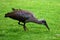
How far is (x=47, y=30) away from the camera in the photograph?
12.1 m

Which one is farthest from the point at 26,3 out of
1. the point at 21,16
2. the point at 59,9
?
the point at 21,16

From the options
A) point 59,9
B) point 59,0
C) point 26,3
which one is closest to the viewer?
point 59,9

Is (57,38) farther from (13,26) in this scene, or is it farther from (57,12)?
(57,12)

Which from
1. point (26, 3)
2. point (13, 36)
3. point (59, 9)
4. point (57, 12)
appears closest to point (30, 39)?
point (13, 36)

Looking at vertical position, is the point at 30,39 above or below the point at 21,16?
below

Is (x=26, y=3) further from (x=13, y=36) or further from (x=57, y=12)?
(x=13, y=36)

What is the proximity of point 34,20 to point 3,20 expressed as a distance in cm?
307

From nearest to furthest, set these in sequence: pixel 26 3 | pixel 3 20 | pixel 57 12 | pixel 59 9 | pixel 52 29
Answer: pixel 52 29, pixel 3 20, pixel 57 12, pixel 59 9, pixel 26 3

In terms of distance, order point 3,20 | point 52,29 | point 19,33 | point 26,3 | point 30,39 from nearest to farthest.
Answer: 1. point 30,39
2. point 19,33
3. point 52,29
4. point 3,20
5. point 26,3

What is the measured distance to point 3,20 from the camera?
561 inches

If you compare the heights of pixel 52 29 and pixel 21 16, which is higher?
pixel 21 16

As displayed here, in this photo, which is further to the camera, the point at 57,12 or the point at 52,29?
the point at 57,12

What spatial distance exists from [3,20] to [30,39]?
390cm

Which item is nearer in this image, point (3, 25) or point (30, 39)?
point (30, 39)
